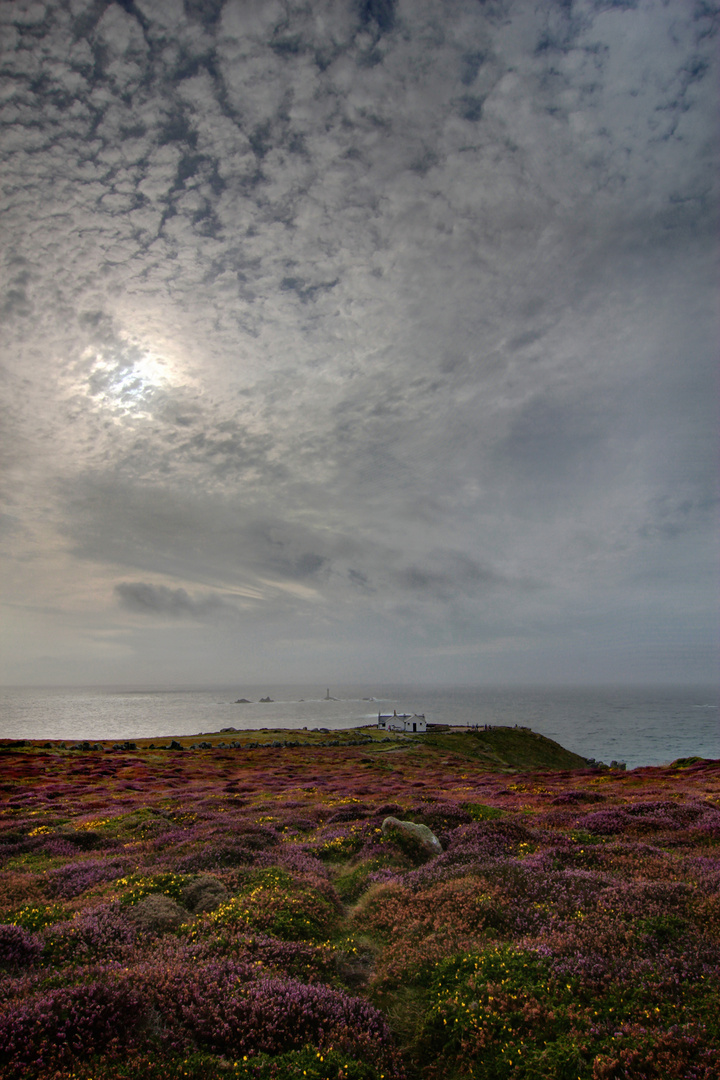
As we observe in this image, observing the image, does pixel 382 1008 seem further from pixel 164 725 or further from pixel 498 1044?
pixel 164 725

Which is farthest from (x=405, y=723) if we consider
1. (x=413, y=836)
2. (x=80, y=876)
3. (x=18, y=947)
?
(x=18, y=947)

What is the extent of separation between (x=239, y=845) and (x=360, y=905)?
22.1 feet

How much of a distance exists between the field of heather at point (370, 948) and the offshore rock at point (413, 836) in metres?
0.16

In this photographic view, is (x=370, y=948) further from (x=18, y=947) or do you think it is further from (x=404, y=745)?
(x=404, y=745)

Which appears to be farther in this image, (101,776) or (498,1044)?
(101,776)

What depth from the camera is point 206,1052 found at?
7.50 meters

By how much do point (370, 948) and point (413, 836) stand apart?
677cm

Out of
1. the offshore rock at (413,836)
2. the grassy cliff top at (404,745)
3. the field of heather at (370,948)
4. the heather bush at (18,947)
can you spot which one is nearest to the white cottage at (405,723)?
the grassy cliff top at (404,745)

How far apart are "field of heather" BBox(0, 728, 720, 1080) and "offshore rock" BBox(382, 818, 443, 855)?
158 millimetres

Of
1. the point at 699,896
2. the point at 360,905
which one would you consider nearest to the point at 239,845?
the point at 360,905

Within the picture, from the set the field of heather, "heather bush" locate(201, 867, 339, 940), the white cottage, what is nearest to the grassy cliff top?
the white cottage

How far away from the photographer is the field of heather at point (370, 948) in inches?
288

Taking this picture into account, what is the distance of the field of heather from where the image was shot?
288 inches

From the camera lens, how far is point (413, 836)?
57.6ft
